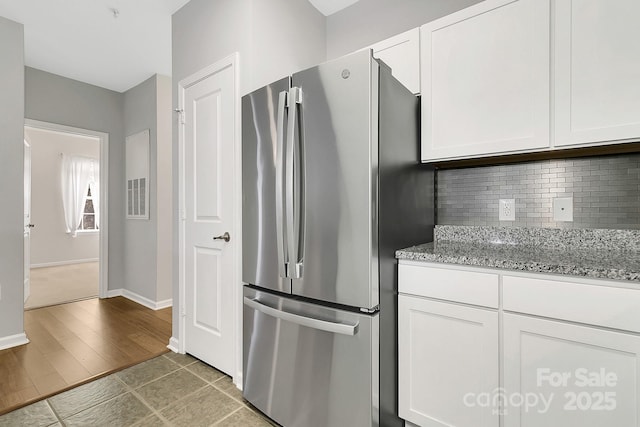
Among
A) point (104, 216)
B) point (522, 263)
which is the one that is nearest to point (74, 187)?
point (104, 216)

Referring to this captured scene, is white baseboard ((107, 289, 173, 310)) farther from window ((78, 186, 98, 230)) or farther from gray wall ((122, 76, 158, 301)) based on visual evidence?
window ((78, 186, 98, 230))

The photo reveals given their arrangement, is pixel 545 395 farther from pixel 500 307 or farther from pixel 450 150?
pixel 450 150

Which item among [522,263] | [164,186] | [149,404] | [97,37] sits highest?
[97,37]

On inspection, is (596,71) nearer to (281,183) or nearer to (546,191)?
(546,191)

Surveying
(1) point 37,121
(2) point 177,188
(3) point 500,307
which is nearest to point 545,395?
(3) point 500,307

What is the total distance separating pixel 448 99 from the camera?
1.60 meters

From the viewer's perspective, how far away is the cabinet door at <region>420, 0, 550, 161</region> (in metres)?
1.37

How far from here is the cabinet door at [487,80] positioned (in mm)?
1371

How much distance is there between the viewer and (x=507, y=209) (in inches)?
67.7

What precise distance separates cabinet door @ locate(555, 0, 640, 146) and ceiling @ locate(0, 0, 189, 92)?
2560mm

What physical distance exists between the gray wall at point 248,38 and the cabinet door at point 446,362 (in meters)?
1.67

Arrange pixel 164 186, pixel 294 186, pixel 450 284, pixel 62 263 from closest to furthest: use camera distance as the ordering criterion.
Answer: pixel 450 284
pixel 294 186
pixel 164 186
pixel 62 263

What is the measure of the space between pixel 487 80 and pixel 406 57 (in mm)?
482

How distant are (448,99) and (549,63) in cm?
43
